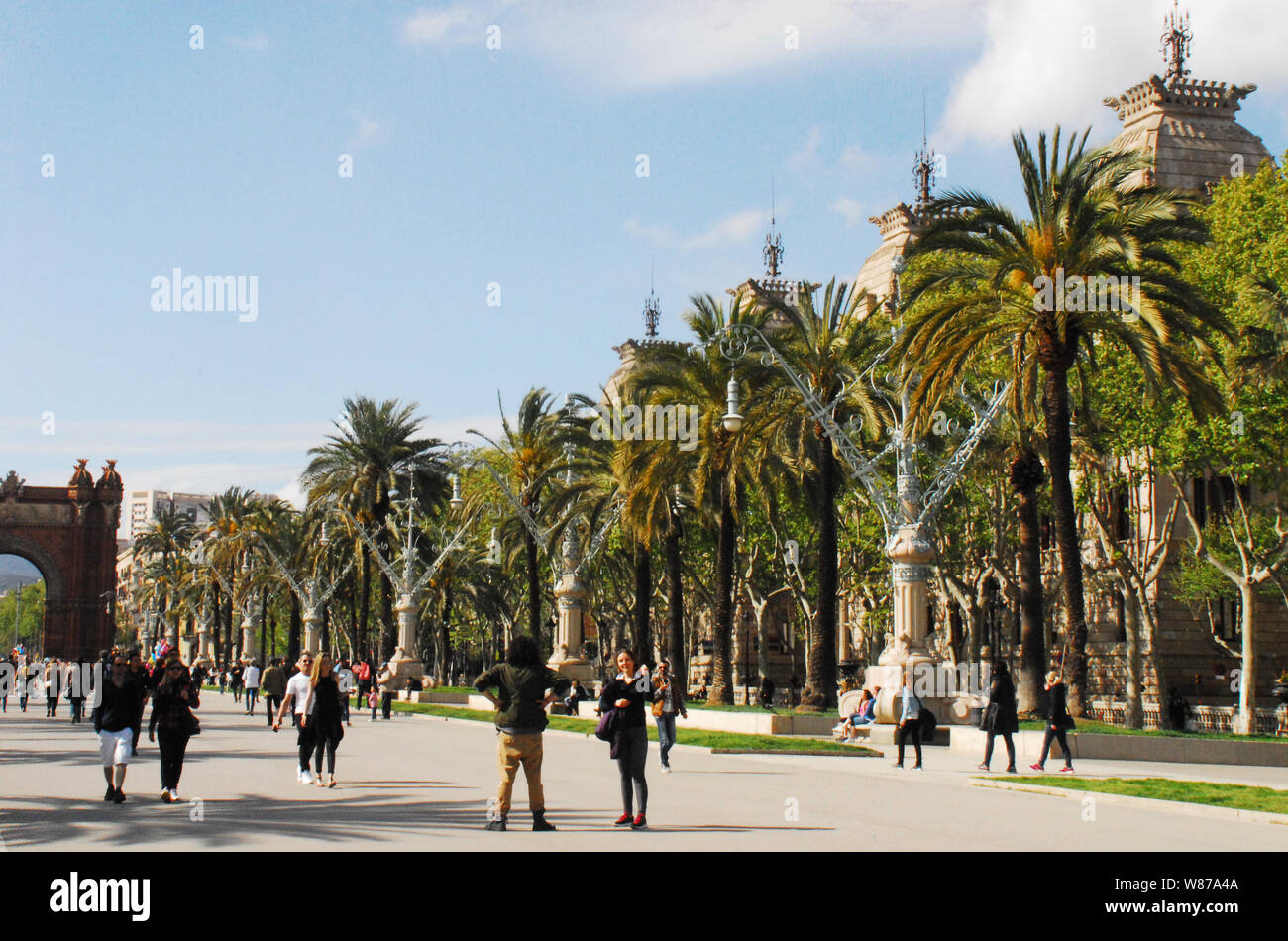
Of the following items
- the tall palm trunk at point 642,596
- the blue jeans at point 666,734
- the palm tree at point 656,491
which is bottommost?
the blue jeans at point 666,734

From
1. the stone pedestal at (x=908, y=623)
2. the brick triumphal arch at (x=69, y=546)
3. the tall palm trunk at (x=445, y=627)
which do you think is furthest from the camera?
the brick triumphal arch at (x=69, y=546)

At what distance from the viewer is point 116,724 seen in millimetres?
13391

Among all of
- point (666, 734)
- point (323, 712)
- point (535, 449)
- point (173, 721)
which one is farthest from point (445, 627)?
point (173, 721)

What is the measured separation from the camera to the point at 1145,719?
4066 centimetres

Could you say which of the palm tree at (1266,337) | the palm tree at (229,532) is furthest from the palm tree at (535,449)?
the palm tree at (229,532)

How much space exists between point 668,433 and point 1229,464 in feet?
42.3

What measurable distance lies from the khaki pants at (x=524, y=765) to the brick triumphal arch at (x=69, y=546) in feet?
312

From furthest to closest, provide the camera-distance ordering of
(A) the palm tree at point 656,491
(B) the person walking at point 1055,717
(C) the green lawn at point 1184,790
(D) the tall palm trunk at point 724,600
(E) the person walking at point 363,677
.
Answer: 1. (E) the person walking at point 363,677
2. (D) the tall palm trunk at point 724,600
3. (A) the palm tree at point 656,491
4. (B) the person walking at point 1055,717
5. (C) the green lawn at point 1184,790

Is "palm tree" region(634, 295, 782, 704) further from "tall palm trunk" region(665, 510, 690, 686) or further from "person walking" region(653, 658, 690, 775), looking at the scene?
"person walking" region(653, 658, 690, 775)

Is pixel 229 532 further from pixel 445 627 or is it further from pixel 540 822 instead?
pixel 540 822

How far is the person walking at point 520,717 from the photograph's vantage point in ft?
36.2

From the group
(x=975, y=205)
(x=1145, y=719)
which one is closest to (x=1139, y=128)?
(x=1145, y=719)

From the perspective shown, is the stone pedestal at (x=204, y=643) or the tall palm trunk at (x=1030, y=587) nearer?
the tall palm trunk at (x=1030, y=587)

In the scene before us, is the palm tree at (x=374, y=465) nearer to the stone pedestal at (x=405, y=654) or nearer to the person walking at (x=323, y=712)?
the stone pedestal at (x=405, y=654)
